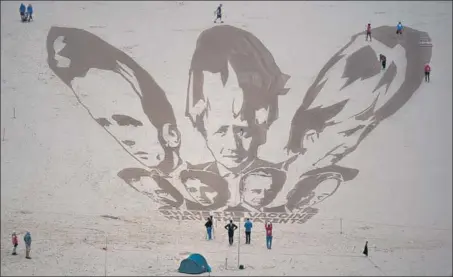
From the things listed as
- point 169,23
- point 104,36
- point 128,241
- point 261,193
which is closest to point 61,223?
point 128,241

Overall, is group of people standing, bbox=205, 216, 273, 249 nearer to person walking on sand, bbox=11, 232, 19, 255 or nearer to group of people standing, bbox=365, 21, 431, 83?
person walking on sand, bbox=11, 232, 19, 255

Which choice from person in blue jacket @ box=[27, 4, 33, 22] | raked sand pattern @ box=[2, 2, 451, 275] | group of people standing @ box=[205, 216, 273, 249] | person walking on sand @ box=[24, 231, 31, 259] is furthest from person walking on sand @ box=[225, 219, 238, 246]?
A: person in blue jacket @ box=[27, 4, 33, 22]

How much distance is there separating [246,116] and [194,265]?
10.7 m

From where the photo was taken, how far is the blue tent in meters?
17.8

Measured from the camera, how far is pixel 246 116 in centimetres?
2773

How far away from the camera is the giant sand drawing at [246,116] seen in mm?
23750

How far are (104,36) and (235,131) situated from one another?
31.2 ft

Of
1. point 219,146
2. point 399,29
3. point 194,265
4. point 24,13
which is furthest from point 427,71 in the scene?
point 24,13

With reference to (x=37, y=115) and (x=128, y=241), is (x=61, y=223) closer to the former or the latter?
(x=128, y=241)

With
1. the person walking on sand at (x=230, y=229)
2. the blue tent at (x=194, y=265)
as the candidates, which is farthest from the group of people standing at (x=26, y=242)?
the person walking on sand at (x=230, y=229)

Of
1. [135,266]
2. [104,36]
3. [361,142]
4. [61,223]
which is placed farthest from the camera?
[104,36]

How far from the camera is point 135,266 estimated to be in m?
18.5

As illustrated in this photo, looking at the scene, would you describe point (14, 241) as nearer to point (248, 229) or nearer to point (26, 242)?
point (26, 242)

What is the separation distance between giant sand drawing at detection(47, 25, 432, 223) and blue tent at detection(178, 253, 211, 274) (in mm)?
4642
